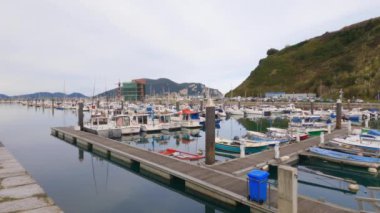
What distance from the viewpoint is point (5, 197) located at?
480 inches

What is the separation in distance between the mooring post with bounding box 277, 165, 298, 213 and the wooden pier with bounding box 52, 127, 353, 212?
2078 millimetres

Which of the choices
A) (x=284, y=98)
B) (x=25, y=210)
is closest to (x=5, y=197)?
(x=25, y=210)

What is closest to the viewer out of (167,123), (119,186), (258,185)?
(258,185)

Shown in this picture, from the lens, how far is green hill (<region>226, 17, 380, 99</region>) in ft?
325

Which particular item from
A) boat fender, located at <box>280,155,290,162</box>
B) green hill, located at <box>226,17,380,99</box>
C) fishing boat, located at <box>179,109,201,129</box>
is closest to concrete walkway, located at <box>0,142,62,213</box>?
boat fender, located at <box>280,155,290,162</box>

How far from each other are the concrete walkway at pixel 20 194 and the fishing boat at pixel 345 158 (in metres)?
19.1

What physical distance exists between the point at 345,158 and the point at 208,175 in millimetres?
12089

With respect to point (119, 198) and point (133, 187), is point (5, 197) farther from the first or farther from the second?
point (133, 187)

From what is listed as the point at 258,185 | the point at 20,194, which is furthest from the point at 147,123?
the point at 258,185

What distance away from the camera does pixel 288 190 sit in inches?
337

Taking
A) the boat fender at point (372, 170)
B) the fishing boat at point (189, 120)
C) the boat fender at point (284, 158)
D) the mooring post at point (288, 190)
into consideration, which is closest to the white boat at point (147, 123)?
the fishing boat at point (189, 120)

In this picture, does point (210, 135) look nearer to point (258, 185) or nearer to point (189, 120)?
point (258, 185)

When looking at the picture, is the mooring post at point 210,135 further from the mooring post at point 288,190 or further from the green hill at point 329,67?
the green hill at point 329,67

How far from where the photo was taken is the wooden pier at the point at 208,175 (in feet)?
36.5
